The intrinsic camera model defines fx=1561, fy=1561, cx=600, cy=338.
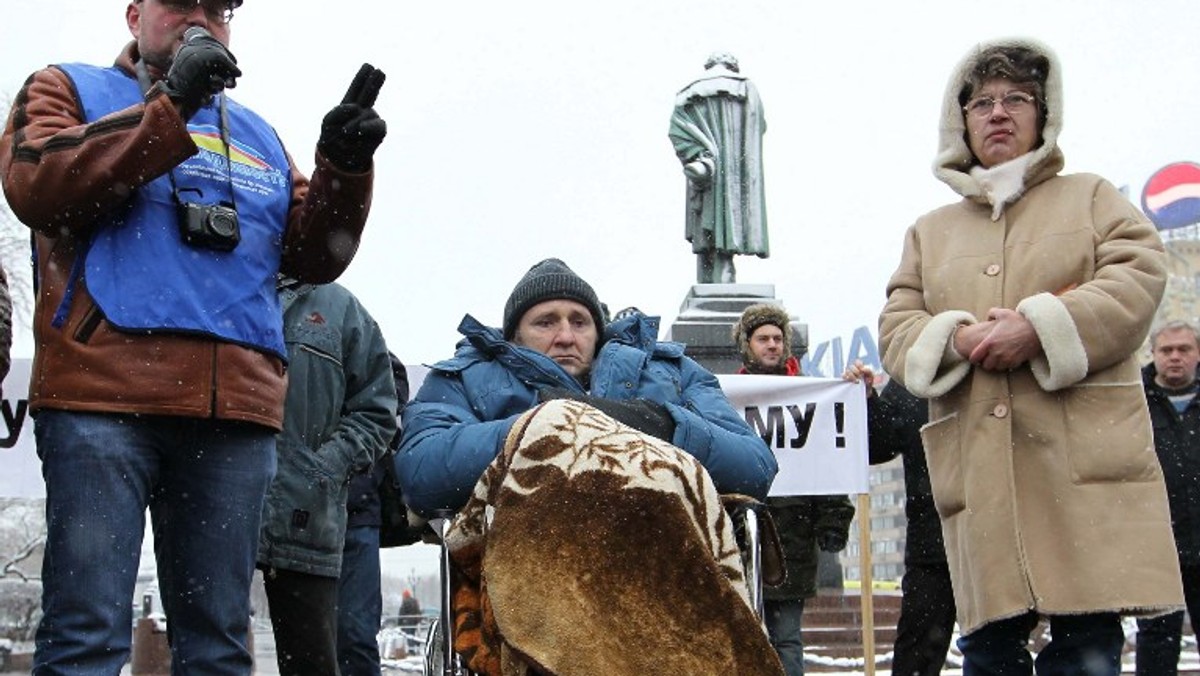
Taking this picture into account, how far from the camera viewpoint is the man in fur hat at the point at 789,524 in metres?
6.72

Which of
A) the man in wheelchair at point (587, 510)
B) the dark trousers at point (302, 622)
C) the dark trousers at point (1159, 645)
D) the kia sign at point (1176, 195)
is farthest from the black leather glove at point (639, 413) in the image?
the kia sign at point (1176, 195)

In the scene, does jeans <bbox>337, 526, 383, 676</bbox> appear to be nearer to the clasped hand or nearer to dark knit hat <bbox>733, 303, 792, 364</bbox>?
dark knit hat <bbox>733, 303, 792, 364</bbox>

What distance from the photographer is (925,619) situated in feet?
20.4

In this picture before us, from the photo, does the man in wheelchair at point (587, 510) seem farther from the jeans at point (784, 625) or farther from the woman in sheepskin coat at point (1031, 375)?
the jeans at point (784, 625)

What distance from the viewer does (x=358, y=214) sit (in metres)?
3.65

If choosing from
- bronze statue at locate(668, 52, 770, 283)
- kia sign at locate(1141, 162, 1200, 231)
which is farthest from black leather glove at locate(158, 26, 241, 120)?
kia sign at locate(1141, 162, 1200, 231)

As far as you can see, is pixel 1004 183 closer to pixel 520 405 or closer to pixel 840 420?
pixel 520 405

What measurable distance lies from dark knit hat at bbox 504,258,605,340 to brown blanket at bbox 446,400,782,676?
71 cm

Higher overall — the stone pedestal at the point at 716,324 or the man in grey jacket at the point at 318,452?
the stone pedestal at the point at 716,324

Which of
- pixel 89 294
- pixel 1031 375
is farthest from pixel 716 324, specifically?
pixel 89 294

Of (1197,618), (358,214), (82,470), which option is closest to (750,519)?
(358,214)

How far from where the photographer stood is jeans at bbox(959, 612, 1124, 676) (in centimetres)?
391

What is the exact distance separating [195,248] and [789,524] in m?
4.26

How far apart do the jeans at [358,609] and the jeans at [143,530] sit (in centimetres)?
240
